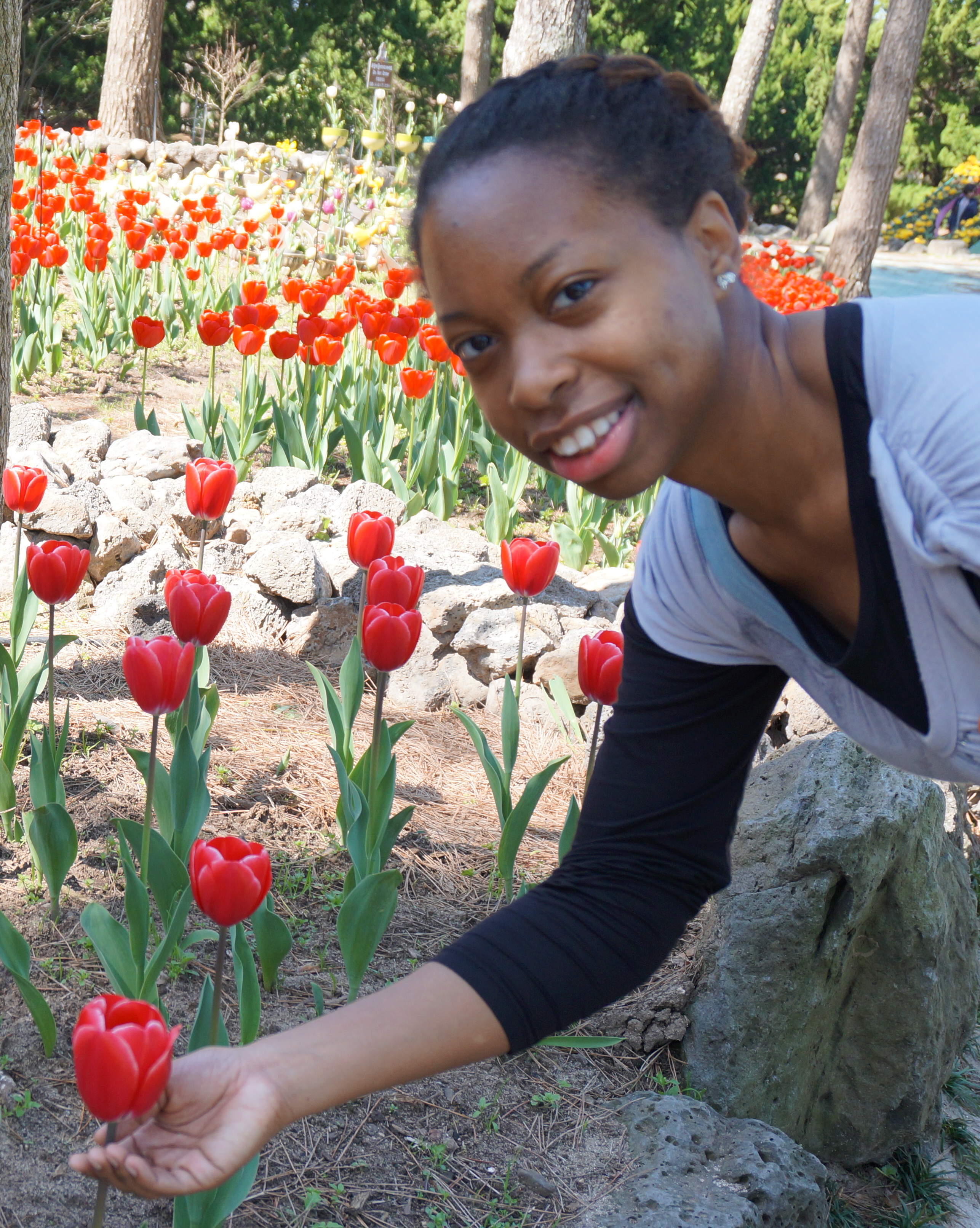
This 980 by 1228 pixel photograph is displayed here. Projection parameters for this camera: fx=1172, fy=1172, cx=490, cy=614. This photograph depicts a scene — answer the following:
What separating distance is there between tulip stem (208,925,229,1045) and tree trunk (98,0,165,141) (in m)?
13.6

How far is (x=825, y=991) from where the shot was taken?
7.42ft

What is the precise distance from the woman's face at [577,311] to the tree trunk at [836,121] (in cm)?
2014

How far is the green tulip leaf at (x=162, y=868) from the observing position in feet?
6.51

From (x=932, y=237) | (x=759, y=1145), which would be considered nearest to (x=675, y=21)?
(x=932, y=237)

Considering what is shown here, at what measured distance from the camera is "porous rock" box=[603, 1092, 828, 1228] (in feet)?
5.84

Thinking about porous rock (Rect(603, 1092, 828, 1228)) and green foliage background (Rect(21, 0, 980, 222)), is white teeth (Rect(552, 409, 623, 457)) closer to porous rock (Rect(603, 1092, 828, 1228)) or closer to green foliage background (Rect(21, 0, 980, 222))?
porous rock (Rect(603, 1092, 828, 1228))

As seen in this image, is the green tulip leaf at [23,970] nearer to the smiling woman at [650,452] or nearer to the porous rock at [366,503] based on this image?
the smiling woman at [650,452]

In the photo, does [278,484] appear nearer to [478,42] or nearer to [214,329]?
[214,329]

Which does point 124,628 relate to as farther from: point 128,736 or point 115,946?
point 115,946

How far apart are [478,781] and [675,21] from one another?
21.0m

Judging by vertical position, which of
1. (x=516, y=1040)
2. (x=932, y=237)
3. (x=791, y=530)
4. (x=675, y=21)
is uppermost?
(x=675, y=21)

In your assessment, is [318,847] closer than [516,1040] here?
No

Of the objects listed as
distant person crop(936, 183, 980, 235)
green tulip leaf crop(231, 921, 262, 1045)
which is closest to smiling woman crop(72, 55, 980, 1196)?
green tulip leaf crop(231, 921, 262, 1045)

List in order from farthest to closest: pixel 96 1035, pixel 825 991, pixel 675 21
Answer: pixel 675 21, pixel 825 991, pixel 96 1035
